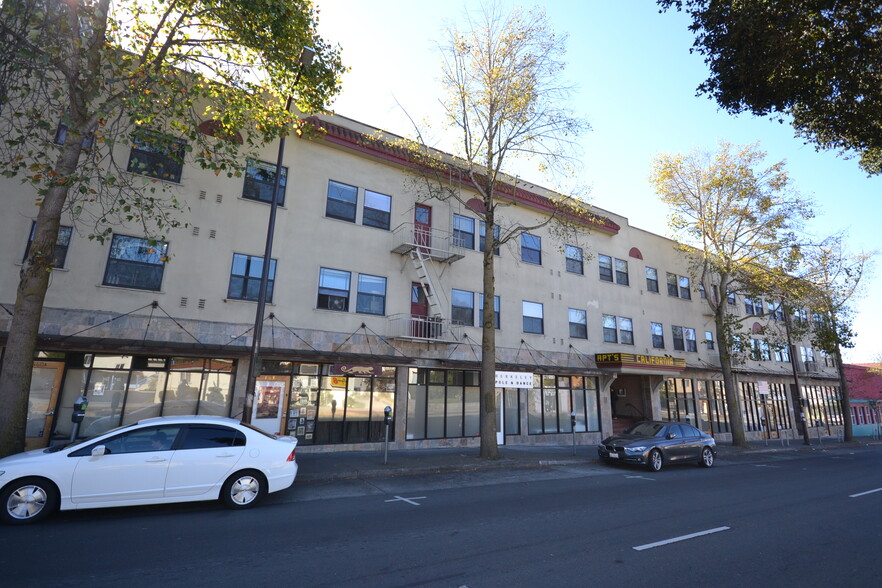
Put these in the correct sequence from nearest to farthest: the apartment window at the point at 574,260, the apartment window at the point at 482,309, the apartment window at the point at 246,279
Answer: the apartment window at the point at 246,279 → the apartment window at the point at 482,309 → the apartment window at the point at 574,260

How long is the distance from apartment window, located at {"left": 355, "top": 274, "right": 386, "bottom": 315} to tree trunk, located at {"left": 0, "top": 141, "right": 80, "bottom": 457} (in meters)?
8.88

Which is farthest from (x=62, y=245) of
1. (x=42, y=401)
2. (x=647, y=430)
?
(x=647, y=430)

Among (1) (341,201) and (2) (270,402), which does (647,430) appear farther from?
(1) (341,201)

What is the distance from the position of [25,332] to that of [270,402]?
22.4 feet

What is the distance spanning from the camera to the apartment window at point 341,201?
16.8m

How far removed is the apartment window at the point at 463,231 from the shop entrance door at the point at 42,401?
13.9 meters

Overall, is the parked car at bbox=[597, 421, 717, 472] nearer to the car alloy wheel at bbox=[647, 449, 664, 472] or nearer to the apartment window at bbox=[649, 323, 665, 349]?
the car alloy wheel at bbox=[647, 449, 664, 472]

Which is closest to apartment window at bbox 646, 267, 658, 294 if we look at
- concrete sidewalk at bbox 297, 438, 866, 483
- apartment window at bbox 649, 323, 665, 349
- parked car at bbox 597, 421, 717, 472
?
apartment window at bbox 649, 323, 665, 349

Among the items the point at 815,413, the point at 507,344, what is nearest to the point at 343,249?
the point at 507,344

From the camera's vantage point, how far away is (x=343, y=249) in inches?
651

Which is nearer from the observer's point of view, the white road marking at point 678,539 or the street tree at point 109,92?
the white road marking at point 678,539

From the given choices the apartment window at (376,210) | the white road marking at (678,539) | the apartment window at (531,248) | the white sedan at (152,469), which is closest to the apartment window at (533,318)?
the apartment window at (531,248)

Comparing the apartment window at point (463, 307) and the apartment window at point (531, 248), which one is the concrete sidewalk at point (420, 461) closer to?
the apartment window at point (463, 307)

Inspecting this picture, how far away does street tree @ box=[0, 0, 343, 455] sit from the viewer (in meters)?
8.77
